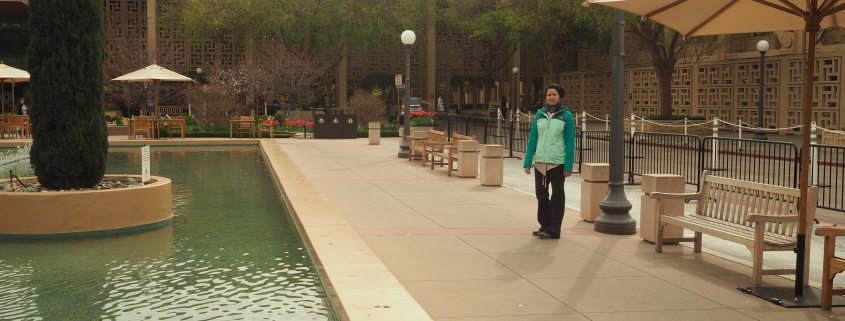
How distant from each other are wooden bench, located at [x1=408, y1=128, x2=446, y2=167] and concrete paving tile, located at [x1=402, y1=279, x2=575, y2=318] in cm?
1315

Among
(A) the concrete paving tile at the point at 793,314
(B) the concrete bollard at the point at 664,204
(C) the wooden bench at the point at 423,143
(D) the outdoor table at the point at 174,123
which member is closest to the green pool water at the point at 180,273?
(A) the concrete paving tile at the point at 793,314

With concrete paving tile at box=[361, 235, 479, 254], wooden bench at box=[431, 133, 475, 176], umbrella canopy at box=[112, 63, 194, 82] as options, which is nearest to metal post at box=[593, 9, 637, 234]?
concrete paving tile at box=[361, 235, 479, 254]

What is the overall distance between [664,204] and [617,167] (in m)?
1.20

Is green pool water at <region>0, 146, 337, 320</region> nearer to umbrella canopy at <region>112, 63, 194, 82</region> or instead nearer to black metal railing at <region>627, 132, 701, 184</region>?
black metal railing at <region>627, 132, 701, 184</region>

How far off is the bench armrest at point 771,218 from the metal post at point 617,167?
9.71ft

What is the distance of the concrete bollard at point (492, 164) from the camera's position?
53.6 ft

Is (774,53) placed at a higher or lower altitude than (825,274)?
higher

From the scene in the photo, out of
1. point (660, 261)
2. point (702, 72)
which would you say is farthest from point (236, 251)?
point (702, 72)

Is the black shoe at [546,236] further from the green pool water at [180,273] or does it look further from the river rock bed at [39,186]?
the river rock bed at [39,186]

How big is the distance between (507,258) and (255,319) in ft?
9.60

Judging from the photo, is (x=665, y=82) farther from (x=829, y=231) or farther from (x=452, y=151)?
(x=829, y=231)

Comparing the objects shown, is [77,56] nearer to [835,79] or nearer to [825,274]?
[825,274]

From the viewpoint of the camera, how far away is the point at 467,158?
17.9 m

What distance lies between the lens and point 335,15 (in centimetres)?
4925
